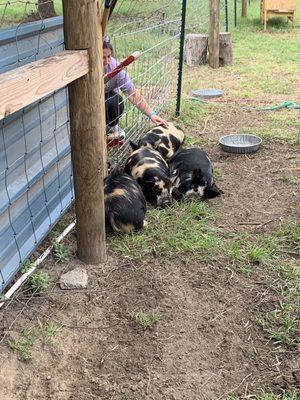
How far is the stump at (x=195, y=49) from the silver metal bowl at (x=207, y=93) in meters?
2.30

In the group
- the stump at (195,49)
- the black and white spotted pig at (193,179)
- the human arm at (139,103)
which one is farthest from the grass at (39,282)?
the stump at (195,49)

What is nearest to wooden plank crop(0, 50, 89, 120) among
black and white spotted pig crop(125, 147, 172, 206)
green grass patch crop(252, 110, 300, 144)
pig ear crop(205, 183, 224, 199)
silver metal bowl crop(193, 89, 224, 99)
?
black and white spotted pig crop(125, 147, 172, 206)

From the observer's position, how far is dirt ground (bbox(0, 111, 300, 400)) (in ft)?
8.10

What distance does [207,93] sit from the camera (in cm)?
802

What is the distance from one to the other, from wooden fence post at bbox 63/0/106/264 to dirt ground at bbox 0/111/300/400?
0.22 meters

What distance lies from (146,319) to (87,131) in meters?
1.15

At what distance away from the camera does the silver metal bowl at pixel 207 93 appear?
26.0 ft

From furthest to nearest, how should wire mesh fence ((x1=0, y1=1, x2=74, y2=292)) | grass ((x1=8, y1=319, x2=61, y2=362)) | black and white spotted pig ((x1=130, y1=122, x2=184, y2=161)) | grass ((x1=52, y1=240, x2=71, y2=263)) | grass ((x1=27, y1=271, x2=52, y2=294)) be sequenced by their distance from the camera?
black and white spotted pig ((x1=130, y1=122, x2=184, y2=161))
grass ((x1=52, y1=240, x2=71, y2=263))
grass ((x1=27, y1=271, x2=52, y2=294))
wire mesh fence ((x1=0, y1=1, x2=74, y2=292))
grass ((x1=8, y1=319, x2=61, y2=362))

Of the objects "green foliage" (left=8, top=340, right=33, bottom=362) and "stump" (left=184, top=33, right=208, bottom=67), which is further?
"stump" (left=184, top=33, right=208, bottom=67)

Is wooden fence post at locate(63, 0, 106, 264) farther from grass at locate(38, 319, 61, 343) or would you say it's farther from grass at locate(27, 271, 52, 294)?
grass at locate(38, 319, 61, 343)

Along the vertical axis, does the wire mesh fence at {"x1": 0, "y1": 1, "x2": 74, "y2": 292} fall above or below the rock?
above

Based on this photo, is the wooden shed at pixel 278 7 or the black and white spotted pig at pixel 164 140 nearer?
the black and white spotted pig at pixel 164 140

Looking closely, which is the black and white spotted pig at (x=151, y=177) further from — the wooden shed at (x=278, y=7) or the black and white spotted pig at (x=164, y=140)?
the wooden shed at (x=278, y=7)

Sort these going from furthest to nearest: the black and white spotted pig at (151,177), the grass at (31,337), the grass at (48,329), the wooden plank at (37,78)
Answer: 1. the black and white spotted pig at (151,177)
2. the grass at (48,329)
3. the grass at (31,337)
4. the wooden plank at (37,78)
